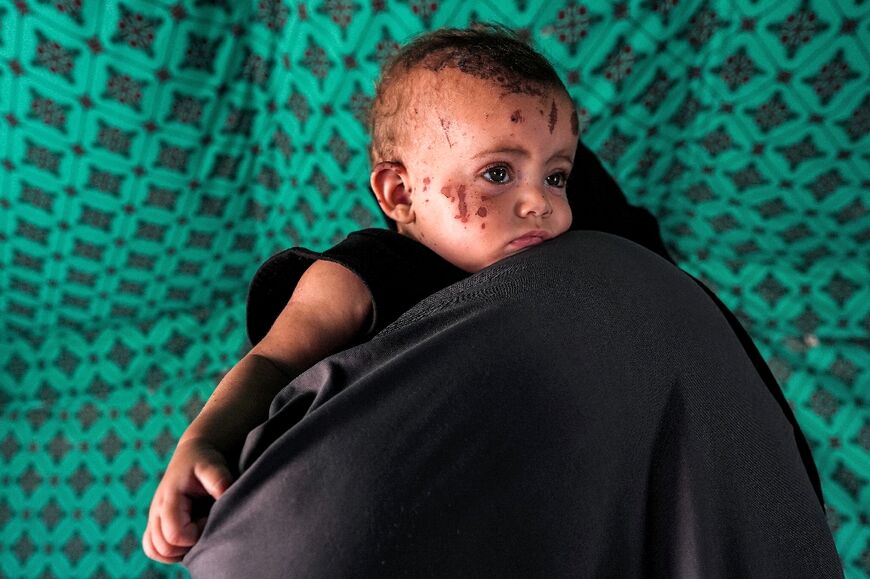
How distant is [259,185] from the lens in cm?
129

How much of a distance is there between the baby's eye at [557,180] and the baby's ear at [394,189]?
0.17 metres

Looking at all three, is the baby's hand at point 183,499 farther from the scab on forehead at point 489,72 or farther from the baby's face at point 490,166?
the scab on forehead at point 489,72

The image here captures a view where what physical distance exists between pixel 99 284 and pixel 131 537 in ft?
1.51

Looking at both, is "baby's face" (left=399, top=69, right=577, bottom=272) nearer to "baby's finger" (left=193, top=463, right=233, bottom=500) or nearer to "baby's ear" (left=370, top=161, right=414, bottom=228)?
"baby's ear" (left=370, top=161, right=414, bottom=228)

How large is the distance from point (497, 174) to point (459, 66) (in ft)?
0.43

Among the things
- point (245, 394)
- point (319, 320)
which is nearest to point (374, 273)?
point (319, 320)

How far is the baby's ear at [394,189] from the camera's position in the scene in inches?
31.7

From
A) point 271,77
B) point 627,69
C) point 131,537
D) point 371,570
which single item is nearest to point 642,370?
point 371,570

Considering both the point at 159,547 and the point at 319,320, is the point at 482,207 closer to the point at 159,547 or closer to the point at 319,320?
the point at 319,320

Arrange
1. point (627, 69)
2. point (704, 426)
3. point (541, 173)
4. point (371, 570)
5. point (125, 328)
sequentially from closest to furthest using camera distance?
point (371, 570)
point (704, 426)
point (541, 173)
point (627, 69)
point (125, 328)

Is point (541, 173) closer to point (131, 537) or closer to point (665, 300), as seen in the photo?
point (665, 300)

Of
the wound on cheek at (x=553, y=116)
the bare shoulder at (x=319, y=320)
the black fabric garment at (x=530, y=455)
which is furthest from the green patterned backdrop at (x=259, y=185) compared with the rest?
the black fabric garment at (x=530, y=455)

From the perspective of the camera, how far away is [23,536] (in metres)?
1.22

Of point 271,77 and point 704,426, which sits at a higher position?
point 704,426
